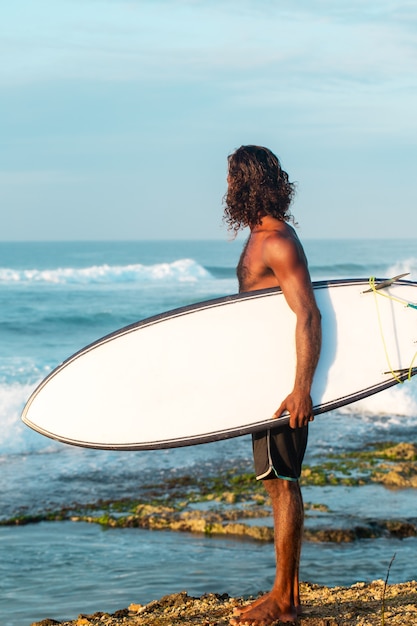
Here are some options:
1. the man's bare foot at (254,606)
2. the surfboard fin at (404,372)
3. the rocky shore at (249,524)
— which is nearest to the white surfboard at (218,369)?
the surfboard fin at (404,372)

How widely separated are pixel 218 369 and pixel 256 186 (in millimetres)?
862

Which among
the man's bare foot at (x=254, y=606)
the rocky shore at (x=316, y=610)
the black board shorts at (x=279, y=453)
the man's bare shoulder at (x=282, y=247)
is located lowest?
the rocky shore at (x=316, y=610)

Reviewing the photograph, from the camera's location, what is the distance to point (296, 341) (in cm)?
361

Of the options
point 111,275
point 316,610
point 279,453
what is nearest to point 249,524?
point 316,610

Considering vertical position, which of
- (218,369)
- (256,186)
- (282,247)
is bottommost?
(218,369)

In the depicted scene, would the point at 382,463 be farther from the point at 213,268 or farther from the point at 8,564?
the point at 213,268

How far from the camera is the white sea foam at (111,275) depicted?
39.5 meters

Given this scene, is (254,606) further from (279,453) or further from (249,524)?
(249,524)

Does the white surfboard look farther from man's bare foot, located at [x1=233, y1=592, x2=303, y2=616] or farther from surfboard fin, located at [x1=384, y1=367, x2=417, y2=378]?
man's bare foot, located at [x1=233, y1=592, x2=303, y2=616]

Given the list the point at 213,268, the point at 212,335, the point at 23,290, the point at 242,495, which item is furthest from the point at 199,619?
the point at 213,268

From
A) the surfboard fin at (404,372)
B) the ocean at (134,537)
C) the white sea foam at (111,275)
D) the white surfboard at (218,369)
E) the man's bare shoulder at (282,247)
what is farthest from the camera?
the white sea foam at (111,275)

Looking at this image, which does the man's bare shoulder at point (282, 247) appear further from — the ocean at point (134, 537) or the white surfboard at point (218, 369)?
the ocean at point (134, 537)

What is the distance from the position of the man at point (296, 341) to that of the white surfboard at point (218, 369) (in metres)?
0.14

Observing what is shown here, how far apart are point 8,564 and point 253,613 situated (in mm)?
2751
